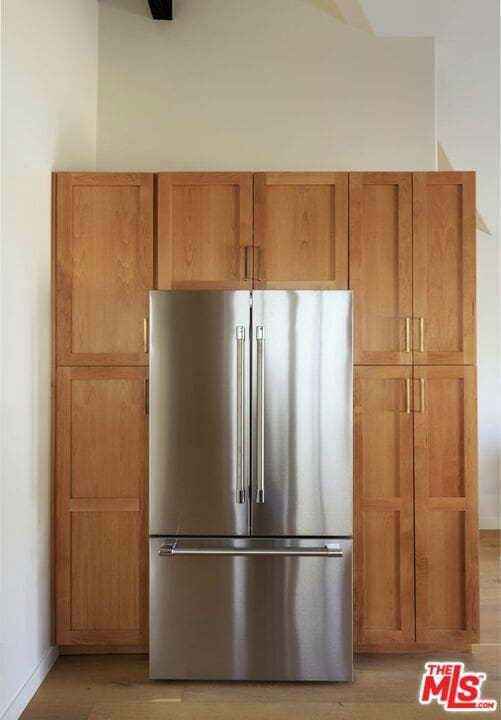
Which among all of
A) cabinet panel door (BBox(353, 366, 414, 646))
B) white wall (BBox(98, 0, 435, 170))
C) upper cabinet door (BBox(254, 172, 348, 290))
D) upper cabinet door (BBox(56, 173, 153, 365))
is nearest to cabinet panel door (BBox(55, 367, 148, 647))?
upper cabinet door (BBox(56, 173, 153, 365))

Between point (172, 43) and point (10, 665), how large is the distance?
319 centimetres

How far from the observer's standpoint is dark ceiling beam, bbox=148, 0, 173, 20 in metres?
3.03

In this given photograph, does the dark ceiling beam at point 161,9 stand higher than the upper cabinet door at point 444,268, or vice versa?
the dark ceiling beam at point 161,9

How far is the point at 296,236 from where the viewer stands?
262cm

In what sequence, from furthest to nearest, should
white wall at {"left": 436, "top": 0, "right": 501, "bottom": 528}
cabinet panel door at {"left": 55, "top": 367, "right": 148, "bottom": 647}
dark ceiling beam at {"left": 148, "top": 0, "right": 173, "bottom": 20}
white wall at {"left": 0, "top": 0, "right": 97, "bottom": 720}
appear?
white wall at {"left": 436, "top": 0, "right": 501, "bottom": 528} → dark ceiling beam at {"left": 148, "top": 0, "right": 173, "bottom": 20} → cabinet panel door at {"left": 55, "top": 367, "right": 148, "bottom": 647} → white wall at {"left": 0, "top": 0, "right": 97, "bottom": 720}

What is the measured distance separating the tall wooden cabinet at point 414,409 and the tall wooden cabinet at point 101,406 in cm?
99

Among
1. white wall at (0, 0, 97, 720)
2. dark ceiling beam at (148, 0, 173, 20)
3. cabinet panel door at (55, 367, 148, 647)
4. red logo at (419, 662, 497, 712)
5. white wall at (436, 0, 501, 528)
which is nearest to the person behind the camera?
white wall at (0, 0, 97, 720)

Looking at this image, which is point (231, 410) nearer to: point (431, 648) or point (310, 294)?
point (310, 294)

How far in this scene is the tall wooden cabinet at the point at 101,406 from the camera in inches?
101

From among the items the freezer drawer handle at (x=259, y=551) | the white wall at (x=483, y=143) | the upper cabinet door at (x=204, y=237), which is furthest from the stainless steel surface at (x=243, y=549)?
the white wall at (x=483, y=143)

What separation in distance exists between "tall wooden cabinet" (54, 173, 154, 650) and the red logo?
1.24 m

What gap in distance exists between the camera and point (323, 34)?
325 cm

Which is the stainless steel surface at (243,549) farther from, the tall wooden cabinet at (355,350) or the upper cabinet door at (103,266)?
the upper cabinet door at (103,266)

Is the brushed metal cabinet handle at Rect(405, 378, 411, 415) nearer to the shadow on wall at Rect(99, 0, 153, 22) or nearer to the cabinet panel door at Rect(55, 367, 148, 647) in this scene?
the cabinet panel door at Rect(55, 367, 148, 647)
